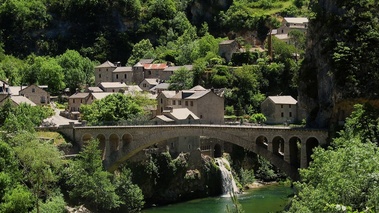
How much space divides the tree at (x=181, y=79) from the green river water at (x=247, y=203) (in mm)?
29234

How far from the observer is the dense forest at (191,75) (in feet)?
187

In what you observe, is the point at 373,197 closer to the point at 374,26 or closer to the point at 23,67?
the point at 374,26

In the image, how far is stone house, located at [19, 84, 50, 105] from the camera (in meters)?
111

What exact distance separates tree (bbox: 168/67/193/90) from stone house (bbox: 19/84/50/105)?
797 inches

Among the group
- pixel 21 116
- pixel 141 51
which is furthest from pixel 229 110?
pixel 141 51

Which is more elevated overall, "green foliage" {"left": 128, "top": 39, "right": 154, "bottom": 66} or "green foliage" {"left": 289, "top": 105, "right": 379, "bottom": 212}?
"green foliage" {"left": 128, "top": 39, "right": 154, "bottom": 66}

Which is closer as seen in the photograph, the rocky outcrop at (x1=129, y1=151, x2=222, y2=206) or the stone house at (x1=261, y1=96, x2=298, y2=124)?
the rocky outcrop at (x1=129, y1=151, x2=222, y2=206)

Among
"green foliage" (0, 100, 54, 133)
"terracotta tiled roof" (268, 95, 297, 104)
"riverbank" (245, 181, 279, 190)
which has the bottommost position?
"riverbank" (245, 181, 279, 190)

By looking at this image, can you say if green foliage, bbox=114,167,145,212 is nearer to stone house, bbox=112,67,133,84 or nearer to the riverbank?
the riverbank

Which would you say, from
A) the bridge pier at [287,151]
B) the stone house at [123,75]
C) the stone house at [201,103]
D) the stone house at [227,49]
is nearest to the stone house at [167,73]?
the stone house at [123,75]

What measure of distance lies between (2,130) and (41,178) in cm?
1042

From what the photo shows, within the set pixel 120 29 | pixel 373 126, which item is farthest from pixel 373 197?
pixel 120 29

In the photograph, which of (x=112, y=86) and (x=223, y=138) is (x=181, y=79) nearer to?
(x=112, y=86)

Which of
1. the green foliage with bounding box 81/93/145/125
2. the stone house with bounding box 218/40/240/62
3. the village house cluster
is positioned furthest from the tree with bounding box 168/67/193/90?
the green foliage with bounding box 81/93/145/125
